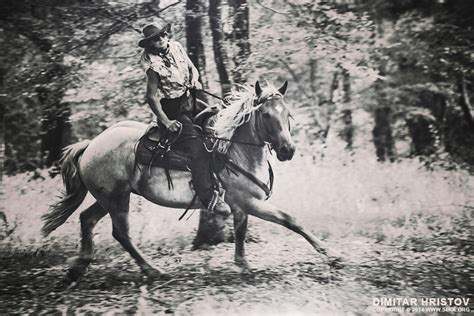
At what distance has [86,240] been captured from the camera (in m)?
3.54

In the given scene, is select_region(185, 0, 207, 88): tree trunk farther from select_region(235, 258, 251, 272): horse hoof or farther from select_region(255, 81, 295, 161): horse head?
select_region(235, 258, 251, 272): horse hoof

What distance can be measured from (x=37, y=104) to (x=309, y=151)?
2362 mm

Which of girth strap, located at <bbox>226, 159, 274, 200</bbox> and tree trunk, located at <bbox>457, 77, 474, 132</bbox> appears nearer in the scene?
girth strap, located at <bbox>226, 159, 274, 200</bbox>

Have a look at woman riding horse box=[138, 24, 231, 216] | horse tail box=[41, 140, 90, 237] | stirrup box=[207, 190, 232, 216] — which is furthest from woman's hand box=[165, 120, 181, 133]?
horse tail box=[41, 140, 90, 237]

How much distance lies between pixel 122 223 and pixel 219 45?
169cm

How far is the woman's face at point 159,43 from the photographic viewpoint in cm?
364

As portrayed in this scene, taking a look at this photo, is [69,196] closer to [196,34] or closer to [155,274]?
[155,274]

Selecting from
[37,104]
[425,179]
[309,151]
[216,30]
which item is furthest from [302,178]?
[37,104]

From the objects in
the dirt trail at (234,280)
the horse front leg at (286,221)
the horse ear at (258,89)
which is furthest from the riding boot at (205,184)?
the horse ear at (258,89)

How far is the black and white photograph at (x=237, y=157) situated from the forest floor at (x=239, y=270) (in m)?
0.01

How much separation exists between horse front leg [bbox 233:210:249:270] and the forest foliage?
2.71 ft

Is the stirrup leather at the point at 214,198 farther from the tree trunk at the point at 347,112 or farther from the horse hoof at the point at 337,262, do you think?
the tree trunk at the point at 347,112

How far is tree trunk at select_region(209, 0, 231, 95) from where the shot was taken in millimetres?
3719

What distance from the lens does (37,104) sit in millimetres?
3844
